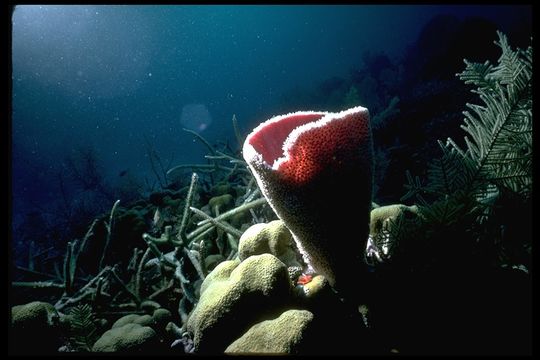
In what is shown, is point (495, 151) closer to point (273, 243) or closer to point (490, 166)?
point (490, 166)

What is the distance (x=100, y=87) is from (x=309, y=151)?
8714 cm

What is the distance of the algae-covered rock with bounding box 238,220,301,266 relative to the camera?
204 centimetres

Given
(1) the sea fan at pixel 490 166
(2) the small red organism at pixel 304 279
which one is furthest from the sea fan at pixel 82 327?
(1) the sea fan at pixel 490 166

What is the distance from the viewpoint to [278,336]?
4.66ft

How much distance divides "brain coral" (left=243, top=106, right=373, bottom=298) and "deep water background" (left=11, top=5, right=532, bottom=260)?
2.45 meters

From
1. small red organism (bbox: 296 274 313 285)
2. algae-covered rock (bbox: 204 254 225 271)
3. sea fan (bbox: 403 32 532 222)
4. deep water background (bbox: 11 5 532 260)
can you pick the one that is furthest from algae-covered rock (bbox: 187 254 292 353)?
deep water background (bbox: 11 5 532 260)

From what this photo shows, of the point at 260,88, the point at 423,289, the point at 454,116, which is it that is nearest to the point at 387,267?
the point at 423,289

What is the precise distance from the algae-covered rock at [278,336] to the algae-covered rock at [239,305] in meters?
0.07

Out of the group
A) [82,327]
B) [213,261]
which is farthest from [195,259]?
[82,327]

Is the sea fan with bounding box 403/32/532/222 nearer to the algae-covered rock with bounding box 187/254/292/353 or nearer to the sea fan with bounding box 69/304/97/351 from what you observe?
the algae-covered rock with bounding box 187/254/292/353

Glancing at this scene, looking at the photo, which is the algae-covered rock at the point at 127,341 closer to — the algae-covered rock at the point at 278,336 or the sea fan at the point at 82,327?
the sea fan at the point at 82,327

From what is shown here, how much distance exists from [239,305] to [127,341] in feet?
2.47

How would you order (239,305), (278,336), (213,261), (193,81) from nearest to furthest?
(278,336), (239,305), (213,261), (193,81)

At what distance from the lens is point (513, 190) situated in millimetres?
1949
